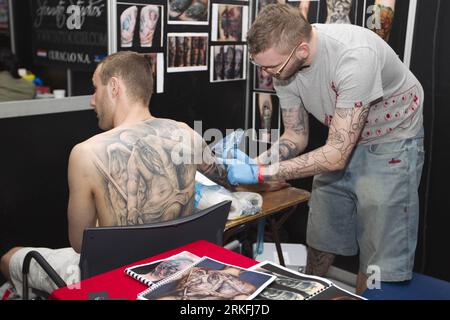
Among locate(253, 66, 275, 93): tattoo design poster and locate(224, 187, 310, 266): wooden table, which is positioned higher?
locate(253, 66, 275, 93): tattoo design poster

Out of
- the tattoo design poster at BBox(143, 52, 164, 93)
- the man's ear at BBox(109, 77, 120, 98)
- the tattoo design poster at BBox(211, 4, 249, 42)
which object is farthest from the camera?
the tattoo design poster at BBox(211, 4, 249, 42)

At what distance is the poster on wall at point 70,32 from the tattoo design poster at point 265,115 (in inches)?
41.7

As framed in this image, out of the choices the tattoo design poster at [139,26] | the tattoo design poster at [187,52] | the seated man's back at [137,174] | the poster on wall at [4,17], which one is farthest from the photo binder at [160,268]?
the poster on wall at [4,17]

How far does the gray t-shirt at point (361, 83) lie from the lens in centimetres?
170

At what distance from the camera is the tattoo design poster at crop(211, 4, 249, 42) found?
110 inches

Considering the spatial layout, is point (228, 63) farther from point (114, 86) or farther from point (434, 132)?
point (114, 86)

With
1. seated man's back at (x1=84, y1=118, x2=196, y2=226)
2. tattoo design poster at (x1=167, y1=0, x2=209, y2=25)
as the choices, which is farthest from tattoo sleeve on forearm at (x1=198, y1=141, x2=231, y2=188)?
tattoo design poster at (x1=167, y1=0, x2=209, y2=25)

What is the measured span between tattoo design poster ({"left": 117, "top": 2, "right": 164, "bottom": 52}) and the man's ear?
2.29ft

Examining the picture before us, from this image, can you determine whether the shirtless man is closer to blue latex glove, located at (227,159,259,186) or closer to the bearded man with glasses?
blue latex glove, located at (227,159,259,186)

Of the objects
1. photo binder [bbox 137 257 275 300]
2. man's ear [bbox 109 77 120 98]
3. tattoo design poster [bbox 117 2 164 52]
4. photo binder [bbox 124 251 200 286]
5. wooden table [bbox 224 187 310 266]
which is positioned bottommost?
wooden table [bbox 224 187 310 266]

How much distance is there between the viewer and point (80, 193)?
146 cm

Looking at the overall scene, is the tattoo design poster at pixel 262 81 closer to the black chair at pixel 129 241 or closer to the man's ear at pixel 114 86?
the man's ear at pixel 114 86

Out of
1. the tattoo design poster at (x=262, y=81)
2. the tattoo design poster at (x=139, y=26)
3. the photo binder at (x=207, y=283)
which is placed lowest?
the photo binder at (x=207, y=283)

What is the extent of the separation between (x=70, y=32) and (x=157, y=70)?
507mm
